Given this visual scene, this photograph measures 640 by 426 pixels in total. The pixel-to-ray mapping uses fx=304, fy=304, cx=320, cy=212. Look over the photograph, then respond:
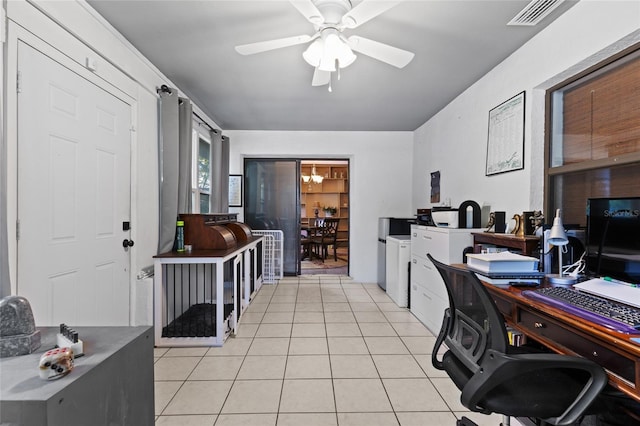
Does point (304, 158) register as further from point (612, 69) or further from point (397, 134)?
point (612, 69)

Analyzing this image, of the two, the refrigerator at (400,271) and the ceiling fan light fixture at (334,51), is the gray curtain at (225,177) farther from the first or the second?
the ceiling fan light fixture at (334,51)

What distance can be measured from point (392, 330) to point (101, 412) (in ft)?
8.77

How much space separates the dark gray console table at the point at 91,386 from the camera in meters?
0.71

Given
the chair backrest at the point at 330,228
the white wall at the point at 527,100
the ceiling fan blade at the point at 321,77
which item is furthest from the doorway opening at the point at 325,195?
the ceiling fan blade at the point at 321,77

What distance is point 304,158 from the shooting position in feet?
17.2

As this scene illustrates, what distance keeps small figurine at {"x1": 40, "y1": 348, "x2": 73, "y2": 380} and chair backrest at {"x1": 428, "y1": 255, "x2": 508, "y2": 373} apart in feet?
4.31

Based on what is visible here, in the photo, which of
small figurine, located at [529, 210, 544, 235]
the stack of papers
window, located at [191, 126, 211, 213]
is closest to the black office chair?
the stack of papers

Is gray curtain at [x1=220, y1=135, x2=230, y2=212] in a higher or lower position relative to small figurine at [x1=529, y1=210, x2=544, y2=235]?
higher

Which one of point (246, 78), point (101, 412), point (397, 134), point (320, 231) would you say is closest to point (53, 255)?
point (101, 412)

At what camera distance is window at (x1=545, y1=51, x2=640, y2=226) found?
171 centimetres

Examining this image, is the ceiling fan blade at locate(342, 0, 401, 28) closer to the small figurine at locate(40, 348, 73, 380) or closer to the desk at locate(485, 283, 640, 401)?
the desk at locate(485, 283, 640, 401)

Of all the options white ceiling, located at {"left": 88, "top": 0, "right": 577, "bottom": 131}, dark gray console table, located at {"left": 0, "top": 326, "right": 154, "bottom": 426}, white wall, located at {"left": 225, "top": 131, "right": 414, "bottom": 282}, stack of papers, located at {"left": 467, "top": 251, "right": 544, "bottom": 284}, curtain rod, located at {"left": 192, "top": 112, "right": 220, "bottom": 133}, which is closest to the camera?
dark gray console table, located at {"left": 0, "top": 326, "right": 154, "bottom": 426}

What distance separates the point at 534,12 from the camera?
1971 mm

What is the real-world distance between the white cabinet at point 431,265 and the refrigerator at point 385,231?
1016 millimetres
